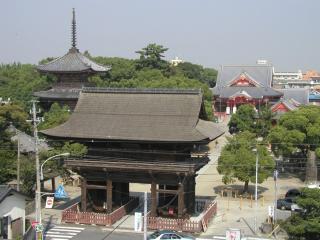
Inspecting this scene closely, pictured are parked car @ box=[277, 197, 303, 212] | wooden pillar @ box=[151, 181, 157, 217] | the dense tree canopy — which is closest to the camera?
wooden pillar @ box=[151, 181, 157, 217]

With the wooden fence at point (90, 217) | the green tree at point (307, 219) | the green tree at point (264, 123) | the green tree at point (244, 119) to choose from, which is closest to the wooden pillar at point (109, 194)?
the wooden fence at point (90, 217)

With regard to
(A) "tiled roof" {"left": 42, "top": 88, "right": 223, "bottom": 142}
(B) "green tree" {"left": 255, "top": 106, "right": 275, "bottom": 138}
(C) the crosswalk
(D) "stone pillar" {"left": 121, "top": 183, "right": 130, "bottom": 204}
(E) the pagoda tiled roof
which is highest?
(E) the pagoda tiled roof

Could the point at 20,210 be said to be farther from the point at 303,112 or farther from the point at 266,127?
the point at 266,127

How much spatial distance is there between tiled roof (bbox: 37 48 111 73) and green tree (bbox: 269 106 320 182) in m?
28.9

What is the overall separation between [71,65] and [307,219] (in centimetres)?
4685

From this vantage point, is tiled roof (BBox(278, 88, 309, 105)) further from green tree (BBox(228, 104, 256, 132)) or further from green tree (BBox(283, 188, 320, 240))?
green tree (BBox(283, 188, 320, 240))

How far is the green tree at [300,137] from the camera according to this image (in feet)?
164

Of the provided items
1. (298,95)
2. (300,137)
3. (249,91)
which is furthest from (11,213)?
(298,95)

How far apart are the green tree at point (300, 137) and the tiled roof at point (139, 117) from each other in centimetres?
1389

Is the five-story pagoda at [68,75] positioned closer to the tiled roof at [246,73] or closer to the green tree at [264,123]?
the green tree at [264,123]

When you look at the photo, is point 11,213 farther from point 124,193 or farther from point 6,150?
point 6,150

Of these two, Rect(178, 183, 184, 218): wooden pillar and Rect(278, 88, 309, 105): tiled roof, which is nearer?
Rect(178, 183, 184, 218): wooden pillar

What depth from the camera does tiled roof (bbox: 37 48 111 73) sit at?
228ft

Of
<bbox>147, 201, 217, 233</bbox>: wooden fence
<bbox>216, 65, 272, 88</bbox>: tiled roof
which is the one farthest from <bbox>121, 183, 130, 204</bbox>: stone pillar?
<bbox>216, 65, 272, 88</bbox>: tiled roof
